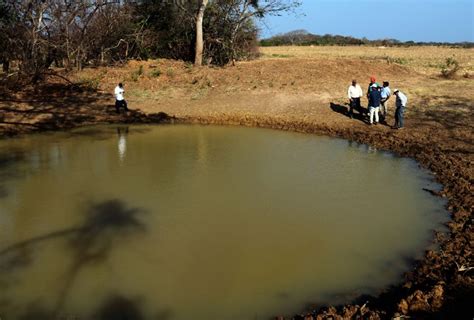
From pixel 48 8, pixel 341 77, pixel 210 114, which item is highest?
pixel 48 8

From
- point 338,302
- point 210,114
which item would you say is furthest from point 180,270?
point 210,114

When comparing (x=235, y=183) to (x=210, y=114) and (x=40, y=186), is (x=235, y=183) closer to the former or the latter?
(x=40, y=186)

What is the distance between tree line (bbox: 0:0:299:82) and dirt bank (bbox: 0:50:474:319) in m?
2.11

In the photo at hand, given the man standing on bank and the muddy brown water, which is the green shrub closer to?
the muddy brown water

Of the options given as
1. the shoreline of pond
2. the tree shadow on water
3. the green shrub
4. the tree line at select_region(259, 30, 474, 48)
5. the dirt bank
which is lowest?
the tree shadow on water

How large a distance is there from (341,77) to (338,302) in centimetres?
1556

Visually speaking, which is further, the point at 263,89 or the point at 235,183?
the point at 263,89

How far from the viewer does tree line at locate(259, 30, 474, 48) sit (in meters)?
69.1

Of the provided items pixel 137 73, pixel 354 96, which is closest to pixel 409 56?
pixel 354 96

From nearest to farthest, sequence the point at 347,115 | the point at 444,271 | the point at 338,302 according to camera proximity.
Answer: the point at 338,302 < the point at 444,271 < the point at 347,115

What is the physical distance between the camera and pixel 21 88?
17.7 meters

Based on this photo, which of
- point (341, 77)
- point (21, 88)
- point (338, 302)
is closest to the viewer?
point (338, 302)

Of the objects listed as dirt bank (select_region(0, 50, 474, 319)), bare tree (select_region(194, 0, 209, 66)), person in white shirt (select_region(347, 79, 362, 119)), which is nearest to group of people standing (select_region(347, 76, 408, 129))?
person in white shirt (select_region(347, 79, 362, 119))

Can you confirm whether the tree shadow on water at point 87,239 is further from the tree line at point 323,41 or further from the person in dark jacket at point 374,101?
the tree line at point 323,41
